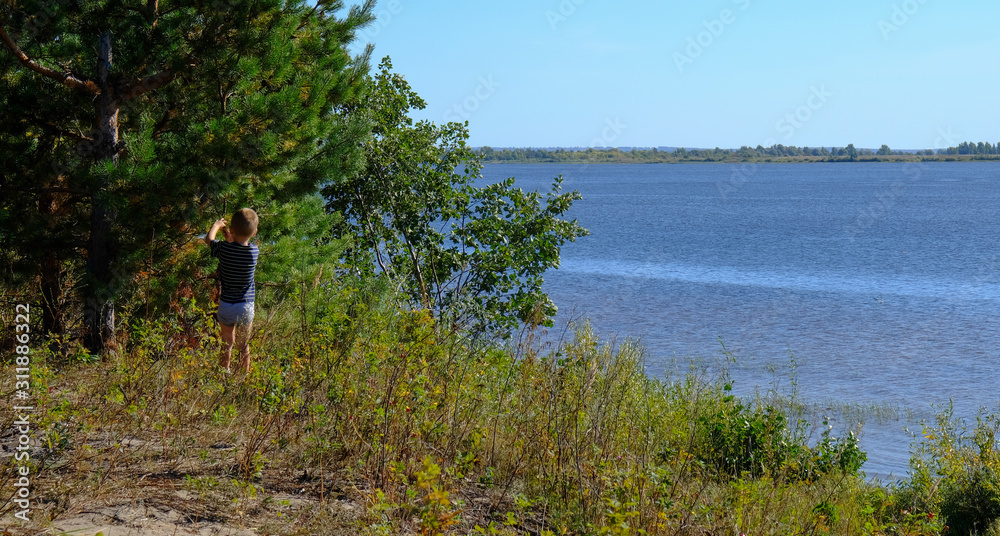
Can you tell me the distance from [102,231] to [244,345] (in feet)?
7.18

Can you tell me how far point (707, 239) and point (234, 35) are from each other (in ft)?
134

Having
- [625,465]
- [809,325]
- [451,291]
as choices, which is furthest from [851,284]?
[625,465]

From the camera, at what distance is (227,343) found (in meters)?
6.58

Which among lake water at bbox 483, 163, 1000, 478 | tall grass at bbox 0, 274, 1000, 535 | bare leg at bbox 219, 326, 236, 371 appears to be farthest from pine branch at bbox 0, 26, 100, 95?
lake water at bbox 483, 163, 1000, 478

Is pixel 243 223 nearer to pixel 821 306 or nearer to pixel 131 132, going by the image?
pixel 131 132

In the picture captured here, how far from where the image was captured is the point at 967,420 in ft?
43.8

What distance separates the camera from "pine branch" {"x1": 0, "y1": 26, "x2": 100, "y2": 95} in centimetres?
656

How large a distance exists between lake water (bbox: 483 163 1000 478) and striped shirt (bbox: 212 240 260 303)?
931cm

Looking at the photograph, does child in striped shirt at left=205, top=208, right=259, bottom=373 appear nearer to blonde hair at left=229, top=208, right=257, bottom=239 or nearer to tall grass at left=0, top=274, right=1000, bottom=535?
blonde hair at left=229, top=208, right=257, bottom=239

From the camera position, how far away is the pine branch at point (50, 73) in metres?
6.56

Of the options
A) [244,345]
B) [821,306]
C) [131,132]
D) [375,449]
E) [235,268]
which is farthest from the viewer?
[821,306]

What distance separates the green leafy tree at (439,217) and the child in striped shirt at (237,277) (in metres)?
6.81

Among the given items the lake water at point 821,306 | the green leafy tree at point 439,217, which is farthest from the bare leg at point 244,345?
the lake water at point 821,306

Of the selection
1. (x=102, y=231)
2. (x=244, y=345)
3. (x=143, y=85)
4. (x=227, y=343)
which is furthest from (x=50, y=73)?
(x=244, y=345)
